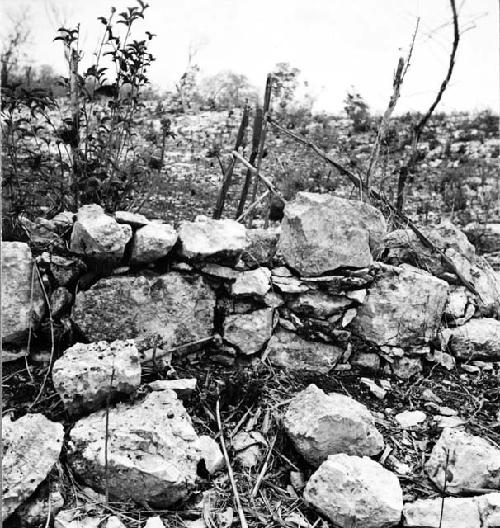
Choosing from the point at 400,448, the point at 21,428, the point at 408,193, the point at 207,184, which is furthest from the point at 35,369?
the point at 408,193

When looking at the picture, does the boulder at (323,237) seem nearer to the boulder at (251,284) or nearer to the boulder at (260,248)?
the boulder at (260,248)

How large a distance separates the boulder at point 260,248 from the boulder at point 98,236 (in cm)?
79

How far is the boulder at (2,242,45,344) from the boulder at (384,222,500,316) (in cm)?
238

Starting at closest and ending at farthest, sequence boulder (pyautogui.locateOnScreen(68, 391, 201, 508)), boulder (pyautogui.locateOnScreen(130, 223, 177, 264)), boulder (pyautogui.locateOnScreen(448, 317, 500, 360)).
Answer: boulder (pyautogui.locateOnScreen(68, 391, 201, 508)), boulder (pyautogui.locateOnScreen(130, 223, 177, 264)), boulder (pyautogui.locateOnScreen(448, 317, 500, 360))

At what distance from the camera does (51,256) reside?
2.84 m

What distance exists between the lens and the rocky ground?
2328 millimetres

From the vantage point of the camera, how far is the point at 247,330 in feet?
10.3

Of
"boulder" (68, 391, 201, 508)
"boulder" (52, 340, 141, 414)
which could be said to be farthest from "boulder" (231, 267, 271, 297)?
"boulder" (68, 391, 201, 508)

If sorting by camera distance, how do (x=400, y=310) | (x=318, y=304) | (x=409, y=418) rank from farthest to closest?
1. (x=400, y=310)
2. (x=318, y=304)
3. (x=409, y=418)

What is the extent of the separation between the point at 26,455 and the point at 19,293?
33.5 inches

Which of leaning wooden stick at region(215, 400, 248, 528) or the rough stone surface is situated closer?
leaning wooden stick at region(215, 400, 248, 528)

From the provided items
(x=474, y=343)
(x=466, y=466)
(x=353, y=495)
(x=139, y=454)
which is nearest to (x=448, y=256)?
(x=474, y=343)

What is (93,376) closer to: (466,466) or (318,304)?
(318,304)

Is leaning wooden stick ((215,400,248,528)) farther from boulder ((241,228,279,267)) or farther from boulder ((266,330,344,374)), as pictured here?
boulder ((241,228,279,267))
